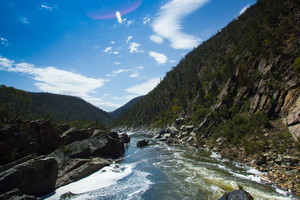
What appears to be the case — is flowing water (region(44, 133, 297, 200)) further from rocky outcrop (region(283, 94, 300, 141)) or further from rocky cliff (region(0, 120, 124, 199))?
rocky outcrop (region(283, 94, 300, 141))

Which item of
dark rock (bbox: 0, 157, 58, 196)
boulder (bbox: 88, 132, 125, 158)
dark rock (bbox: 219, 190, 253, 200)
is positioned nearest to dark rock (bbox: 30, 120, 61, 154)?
boulder (bbox: 88, 132, 125, 158)

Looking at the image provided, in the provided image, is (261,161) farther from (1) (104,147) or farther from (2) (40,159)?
(1) (104,147)

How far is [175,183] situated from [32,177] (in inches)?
437

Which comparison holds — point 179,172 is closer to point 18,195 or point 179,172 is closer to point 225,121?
point 18,195

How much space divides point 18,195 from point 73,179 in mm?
6143

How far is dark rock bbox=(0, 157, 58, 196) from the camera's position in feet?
33.6

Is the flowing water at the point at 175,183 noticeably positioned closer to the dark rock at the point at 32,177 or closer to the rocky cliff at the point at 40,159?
the dark rock at the point at 32,177

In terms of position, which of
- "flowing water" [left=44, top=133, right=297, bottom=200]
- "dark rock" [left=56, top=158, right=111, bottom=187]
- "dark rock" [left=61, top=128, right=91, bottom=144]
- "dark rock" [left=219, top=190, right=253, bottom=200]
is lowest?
"flowing water" [left=44, top=133, right=297, bottom=200]

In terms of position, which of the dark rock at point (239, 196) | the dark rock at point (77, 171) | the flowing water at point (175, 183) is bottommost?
the flowing water at point (175, 183)

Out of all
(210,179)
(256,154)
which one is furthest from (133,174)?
(256,154)

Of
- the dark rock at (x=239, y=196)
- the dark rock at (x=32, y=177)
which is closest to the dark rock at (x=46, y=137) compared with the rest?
the dark rock at (x=32, y=177)

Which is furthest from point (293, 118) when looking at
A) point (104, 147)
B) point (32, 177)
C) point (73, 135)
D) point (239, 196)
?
point (73, 135)

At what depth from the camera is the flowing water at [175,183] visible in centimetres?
1080

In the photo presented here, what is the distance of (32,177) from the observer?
11500 millimetres
